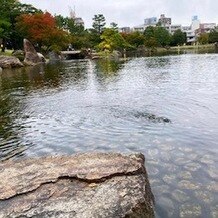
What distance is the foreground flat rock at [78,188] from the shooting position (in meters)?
4.71

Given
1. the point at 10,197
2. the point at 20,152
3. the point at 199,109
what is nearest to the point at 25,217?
the point at 10,197

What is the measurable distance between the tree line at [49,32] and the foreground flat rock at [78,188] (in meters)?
54.1

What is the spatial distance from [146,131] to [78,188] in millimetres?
6077

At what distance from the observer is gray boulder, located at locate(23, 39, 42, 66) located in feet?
→ 177

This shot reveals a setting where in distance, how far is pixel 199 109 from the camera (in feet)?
45.8

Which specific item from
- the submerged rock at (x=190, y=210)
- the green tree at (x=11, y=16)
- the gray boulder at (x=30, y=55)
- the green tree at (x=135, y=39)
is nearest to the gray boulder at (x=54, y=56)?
the green tree at (x=11, y=16)

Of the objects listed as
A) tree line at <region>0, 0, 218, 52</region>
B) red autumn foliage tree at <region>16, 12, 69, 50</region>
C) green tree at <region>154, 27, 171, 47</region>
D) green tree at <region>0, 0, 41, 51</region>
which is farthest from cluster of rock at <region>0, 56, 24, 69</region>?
green tree at <region>154, 27, 171, 47</region>

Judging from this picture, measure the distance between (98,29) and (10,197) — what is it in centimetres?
10150

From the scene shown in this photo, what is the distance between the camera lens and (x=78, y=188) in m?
5.30

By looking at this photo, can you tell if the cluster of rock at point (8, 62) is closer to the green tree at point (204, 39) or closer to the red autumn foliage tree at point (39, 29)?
the red autumn foliage tree at point (39, 29)

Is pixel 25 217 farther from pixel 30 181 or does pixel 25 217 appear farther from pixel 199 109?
pixel 199 109

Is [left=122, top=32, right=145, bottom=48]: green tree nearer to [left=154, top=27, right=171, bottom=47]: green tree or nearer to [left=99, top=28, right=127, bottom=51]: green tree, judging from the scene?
[left=154, top=27, right=171, bottom=47]: green tree

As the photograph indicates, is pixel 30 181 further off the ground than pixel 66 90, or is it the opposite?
pixel 30 181

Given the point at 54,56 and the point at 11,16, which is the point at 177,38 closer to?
the point at 54,56
